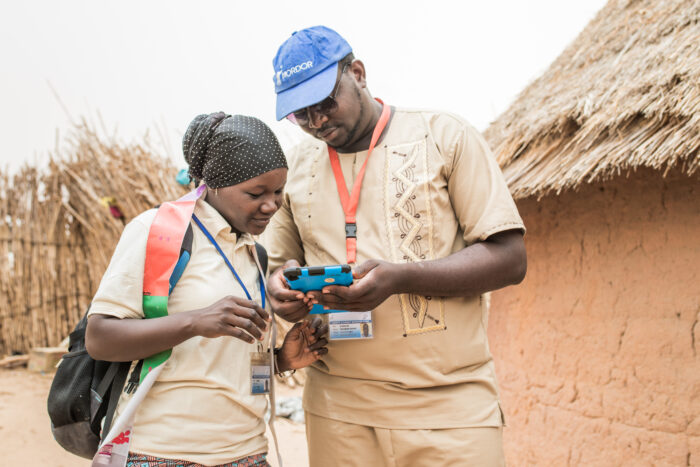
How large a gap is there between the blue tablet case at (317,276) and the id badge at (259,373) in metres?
0.27

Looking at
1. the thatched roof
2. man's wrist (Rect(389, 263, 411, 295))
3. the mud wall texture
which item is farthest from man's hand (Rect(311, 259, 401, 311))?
the mud wall texture

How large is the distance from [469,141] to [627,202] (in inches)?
71.3

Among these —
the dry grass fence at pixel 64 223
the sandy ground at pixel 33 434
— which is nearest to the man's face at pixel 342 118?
the sandy ground at pixel 33 434

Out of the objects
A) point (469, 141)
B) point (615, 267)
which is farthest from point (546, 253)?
point (469, 141)

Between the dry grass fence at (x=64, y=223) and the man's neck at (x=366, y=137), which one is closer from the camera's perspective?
the man's neck at (x=366, y=137)

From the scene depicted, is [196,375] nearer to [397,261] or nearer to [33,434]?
[397,261]

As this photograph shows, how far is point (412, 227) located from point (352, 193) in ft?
0.78

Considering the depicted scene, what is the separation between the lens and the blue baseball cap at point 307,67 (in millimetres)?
1894

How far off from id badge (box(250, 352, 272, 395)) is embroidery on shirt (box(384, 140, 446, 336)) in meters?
0.46

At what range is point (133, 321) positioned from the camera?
1513 millimetres

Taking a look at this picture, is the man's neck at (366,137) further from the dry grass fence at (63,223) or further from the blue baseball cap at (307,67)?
the dry grass fence at (63,223)

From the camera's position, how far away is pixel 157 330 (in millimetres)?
1506

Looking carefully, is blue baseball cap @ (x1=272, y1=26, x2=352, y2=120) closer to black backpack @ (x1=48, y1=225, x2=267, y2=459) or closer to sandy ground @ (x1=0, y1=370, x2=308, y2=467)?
black backpack @ (x1=48, y1=225, x2=267, y2=459)

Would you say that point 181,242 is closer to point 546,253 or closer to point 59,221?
point 546,253
